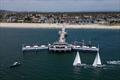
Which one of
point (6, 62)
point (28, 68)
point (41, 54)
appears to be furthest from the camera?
point (41, 54)

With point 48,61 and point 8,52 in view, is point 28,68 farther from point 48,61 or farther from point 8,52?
point 8,52

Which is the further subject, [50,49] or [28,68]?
[50,49]

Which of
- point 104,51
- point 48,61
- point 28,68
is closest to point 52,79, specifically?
point 28,68

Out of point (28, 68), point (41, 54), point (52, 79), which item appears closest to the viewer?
Answer: point (52, 79)

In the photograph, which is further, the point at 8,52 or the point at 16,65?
the point at 8,52

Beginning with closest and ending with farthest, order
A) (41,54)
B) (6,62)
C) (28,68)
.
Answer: (28,68) < (6,62) < (41,54)

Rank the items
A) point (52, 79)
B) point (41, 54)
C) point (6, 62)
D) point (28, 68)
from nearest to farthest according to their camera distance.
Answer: point (52, 79), point (28, 68), point (6, 62), point (41, 54)

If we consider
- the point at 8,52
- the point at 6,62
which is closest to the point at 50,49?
the point at 8,52

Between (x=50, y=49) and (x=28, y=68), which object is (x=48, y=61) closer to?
(x=28, y=68)

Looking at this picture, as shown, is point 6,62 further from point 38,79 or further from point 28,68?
point 38,79
